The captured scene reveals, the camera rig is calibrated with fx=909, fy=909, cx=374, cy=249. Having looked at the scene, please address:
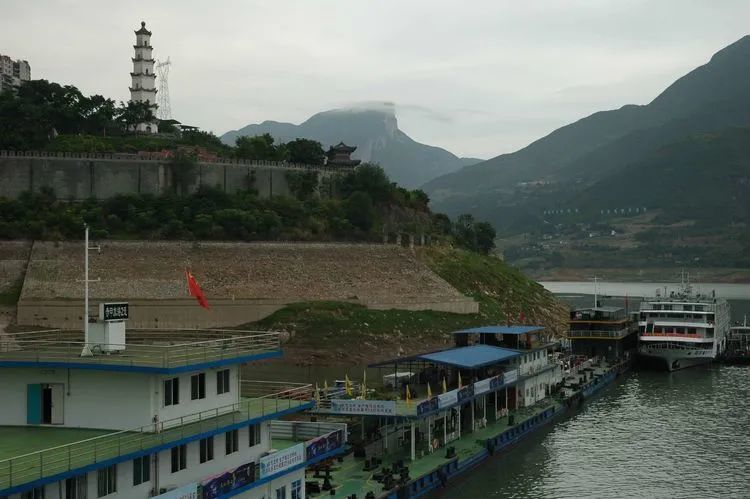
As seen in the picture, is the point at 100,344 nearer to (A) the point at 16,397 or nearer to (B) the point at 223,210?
(A) the point at 16,397

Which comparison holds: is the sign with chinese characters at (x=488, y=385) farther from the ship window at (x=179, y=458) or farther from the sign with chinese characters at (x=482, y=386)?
the ship window at (x=179, y=458)

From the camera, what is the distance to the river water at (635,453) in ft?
136

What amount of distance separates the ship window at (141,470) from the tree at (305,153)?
333 feet

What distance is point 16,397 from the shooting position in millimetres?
→ 26828

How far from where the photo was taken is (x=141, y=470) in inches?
974

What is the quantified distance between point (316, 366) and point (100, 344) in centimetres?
4985

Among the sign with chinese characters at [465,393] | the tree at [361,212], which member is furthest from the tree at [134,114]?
the sign with chinese characters at [465,393]

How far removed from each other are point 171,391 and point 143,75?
109323 mm

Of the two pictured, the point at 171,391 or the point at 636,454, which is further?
the point at 636,454

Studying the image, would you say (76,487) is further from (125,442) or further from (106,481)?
(125,442)

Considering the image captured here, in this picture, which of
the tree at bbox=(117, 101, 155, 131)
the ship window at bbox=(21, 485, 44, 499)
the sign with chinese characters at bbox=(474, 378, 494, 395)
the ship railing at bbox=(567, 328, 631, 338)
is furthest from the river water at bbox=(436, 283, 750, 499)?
the tree at bbox=(117, 101, 155, 131)

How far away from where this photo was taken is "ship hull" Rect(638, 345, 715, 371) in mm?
79125

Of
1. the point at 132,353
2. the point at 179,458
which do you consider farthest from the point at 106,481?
the point at 132,353

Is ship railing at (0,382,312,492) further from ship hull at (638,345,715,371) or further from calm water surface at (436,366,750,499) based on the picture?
ship hull at (638,345,715,371)
